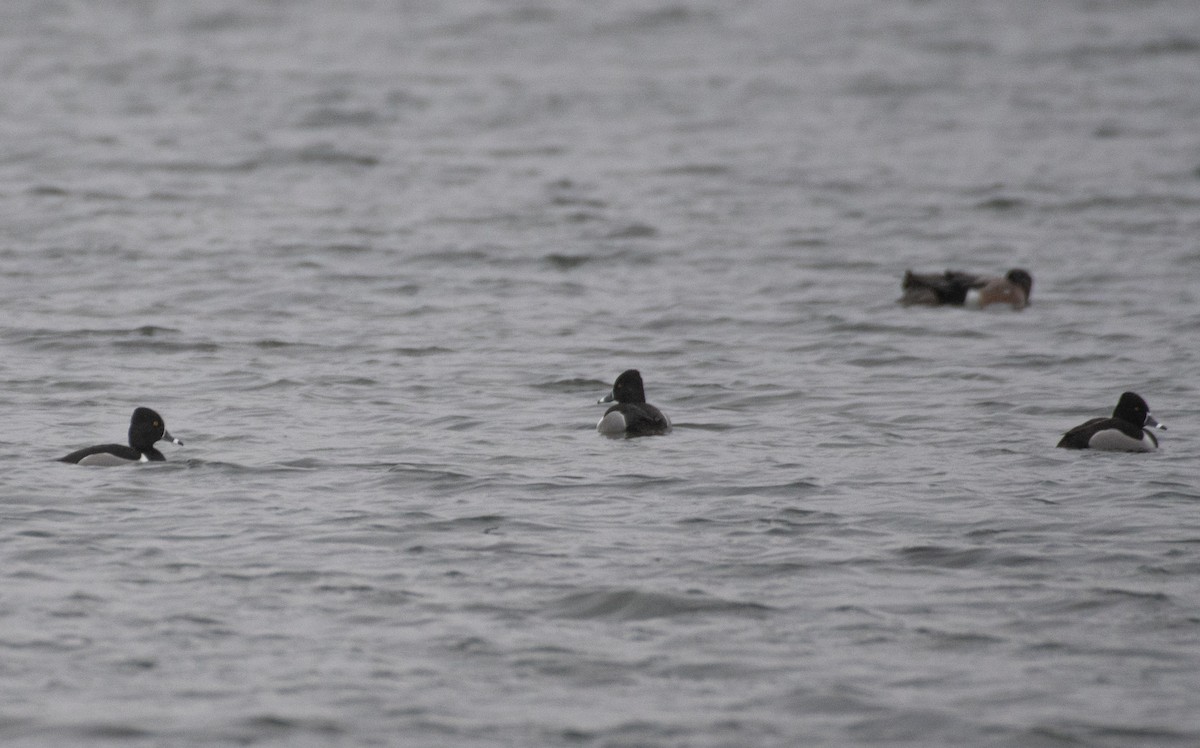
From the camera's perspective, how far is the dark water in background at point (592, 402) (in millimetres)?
9258

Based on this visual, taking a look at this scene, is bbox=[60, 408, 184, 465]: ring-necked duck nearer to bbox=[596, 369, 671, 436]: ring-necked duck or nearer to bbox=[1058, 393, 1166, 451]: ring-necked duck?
bbox=[596, 369, 671, 436]: ring-necked duck

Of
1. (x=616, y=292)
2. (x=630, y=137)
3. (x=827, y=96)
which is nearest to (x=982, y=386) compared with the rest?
(x=616, y=292)

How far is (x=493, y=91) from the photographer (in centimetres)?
3522

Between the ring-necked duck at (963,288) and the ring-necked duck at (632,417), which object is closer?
the ring-necked duck at (632,417)

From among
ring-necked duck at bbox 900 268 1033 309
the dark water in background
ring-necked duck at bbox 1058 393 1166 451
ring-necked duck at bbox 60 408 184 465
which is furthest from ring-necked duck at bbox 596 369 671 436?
ring-necked duck at bbox 900 268 1033 309

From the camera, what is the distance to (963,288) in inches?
793

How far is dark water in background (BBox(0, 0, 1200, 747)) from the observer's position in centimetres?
926

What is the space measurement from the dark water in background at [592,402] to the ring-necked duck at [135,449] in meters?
0.13

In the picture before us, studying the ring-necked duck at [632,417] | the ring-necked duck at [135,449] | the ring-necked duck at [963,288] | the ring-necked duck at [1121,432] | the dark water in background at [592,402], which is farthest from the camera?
the ring-necked duck at [963,288]

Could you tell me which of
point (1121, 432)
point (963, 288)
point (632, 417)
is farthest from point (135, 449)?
point (963, 288)

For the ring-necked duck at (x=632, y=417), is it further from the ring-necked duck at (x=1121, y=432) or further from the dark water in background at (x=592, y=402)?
the ring-necked duck at (x=1121, y=432)

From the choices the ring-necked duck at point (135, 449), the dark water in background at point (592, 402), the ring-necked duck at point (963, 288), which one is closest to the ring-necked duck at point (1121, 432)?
the dark water in background at point (592, 402)

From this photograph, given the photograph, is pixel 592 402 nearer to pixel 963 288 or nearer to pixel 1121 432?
pixel 1121 432

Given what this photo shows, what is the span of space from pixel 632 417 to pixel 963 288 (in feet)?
22.4
